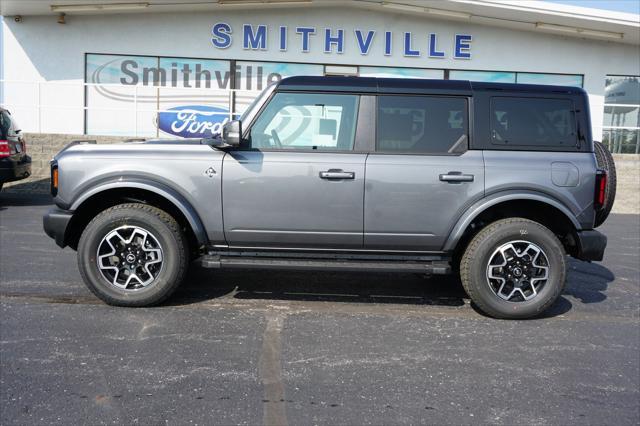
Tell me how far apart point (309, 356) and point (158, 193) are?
1.86m

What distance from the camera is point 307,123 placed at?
4570 millimetres

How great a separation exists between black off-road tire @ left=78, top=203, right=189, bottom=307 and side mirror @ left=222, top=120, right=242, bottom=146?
838 mm

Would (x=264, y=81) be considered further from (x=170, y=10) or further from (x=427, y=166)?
(x=427, y=166)

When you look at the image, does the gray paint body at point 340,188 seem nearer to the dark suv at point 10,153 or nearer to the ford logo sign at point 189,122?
the dark suv at point 10,153

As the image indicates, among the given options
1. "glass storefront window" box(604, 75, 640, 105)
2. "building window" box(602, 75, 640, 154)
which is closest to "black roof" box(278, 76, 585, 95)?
"building window" box(602, 75, 640, 154)

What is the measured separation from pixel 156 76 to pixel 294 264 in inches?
531

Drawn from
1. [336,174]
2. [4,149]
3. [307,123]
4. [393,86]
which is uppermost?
[393,86]

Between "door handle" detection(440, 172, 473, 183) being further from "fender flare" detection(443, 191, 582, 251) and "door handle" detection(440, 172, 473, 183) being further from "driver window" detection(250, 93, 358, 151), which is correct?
"driver window" detection(250, 93, 358, 151)

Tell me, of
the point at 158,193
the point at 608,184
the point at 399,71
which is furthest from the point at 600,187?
the point at 399,71

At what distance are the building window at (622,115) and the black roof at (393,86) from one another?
11389 mm

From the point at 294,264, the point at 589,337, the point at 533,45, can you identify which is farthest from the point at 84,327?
the point at 533,45

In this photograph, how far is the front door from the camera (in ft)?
14.6

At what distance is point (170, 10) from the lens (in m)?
15.8

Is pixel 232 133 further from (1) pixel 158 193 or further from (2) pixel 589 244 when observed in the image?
(2) pixel 589 244
